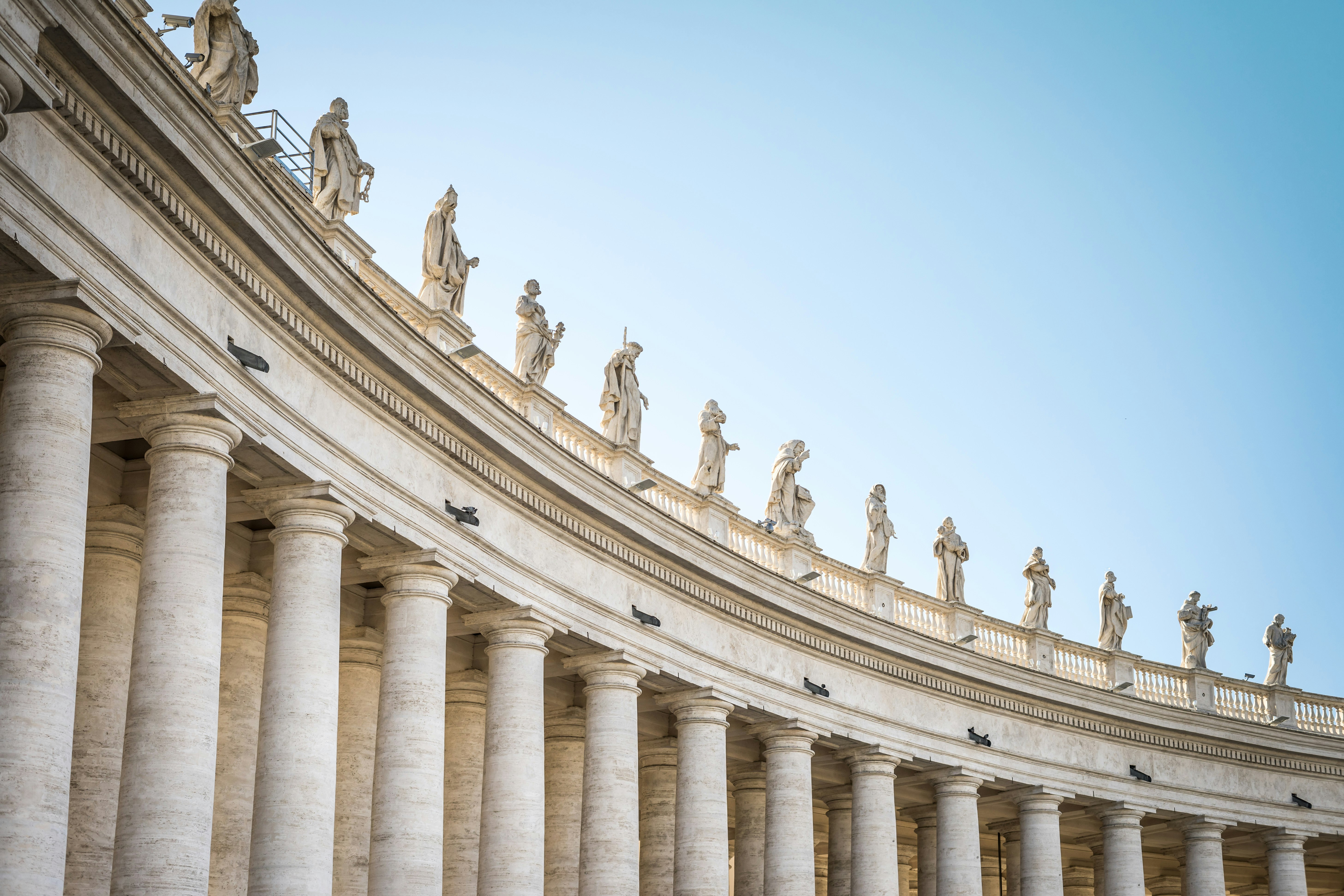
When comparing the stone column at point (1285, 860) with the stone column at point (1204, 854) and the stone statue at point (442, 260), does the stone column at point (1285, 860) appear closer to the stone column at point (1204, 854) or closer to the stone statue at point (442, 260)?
the stone column at point (1204, 854)

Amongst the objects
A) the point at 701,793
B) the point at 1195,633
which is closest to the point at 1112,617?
the point at 1195,633

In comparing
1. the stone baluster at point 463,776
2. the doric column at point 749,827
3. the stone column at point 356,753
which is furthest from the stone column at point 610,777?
the doric column at point 749,827

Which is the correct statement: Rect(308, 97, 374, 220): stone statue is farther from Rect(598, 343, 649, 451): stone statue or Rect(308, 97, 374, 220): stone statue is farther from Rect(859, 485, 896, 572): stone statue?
Rect(859, 485, 896, 572): stone statue

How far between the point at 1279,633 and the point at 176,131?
7381 cm

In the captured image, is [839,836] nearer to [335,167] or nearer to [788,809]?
[788,809]

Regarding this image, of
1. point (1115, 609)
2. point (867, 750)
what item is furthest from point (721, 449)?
point (1115, 609)

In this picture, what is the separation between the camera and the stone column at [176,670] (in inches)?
1286

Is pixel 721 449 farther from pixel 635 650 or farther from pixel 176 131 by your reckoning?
pixel 176 131

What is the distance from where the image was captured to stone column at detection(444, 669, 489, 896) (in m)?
54.0

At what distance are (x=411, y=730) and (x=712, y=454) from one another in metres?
23.6

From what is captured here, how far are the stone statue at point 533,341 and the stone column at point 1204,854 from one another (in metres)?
43.9

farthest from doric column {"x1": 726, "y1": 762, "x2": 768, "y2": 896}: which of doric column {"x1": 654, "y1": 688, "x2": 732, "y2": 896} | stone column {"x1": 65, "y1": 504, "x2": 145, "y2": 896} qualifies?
stone column {"x1": 65, "y1": 504, "x2": 145, "y2": 896}

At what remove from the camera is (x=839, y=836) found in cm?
7388

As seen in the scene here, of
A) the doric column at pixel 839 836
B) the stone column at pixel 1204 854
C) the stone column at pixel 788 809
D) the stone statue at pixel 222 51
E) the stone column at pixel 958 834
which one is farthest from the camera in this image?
the stone column at pixel 1204 854
